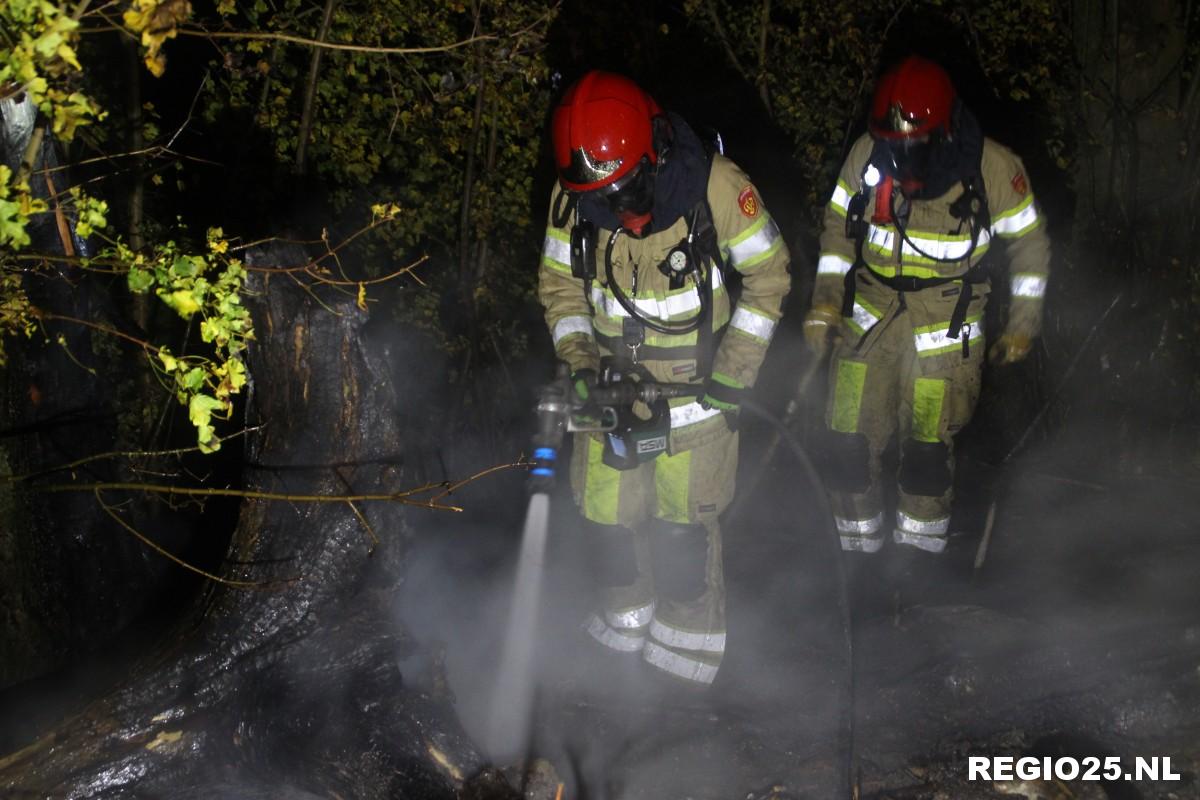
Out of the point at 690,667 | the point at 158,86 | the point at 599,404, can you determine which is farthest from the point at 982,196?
the point at 158,86

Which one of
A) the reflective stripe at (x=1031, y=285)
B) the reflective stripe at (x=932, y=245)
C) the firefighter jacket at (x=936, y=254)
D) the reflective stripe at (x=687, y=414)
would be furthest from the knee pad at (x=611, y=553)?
the reflective stripe at (x=1031, y=285)

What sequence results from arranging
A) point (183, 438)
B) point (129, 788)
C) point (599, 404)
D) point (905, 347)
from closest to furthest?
point (129, 788) → point (599, 404) → point (905, 347) → point (183, 438)

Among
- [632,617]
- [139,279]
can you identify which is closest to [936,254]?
[632,617]

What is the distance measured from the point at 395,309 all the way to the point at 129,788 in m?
3.78

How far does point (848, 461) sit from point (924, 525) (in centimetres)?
54

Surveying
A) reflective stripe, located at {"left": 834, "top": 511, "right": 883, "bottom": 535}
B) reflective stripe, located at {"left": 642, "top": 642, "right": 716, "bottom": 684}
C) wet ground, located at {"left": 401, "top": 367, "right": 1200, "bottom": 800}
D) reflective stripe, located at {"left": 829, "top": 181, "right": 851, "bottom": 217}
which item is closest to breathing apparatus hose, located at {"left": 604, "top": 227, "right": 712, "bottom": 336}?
wet ground, located at {"left": 401, "top": 367, "right": 1200, "bottom": 800}

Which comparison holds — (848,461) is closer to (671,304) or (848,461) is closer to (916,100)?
(671,304)

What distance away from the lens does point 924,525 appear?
499 centimetres

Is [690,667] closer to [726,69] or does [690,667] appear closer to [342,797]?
[342,797]

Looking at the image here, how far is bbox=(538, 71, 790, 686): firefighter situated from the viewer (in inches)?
143

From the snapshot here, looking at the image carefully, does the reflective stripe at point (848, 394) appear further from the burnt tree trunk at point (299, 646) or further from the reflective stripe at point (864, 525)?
the burnt tree trunk at point (299, 646)

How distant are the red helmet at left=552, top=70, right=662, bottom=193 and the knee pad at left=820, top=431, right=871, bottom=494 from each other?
1.95 metres

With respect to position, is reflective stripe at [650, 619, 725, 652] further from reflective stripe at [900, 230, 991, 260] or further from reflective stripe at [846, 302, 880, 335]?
reflective stripe at [900, 230, 991, 260]

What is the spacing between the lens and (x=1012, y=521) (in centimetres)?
564
